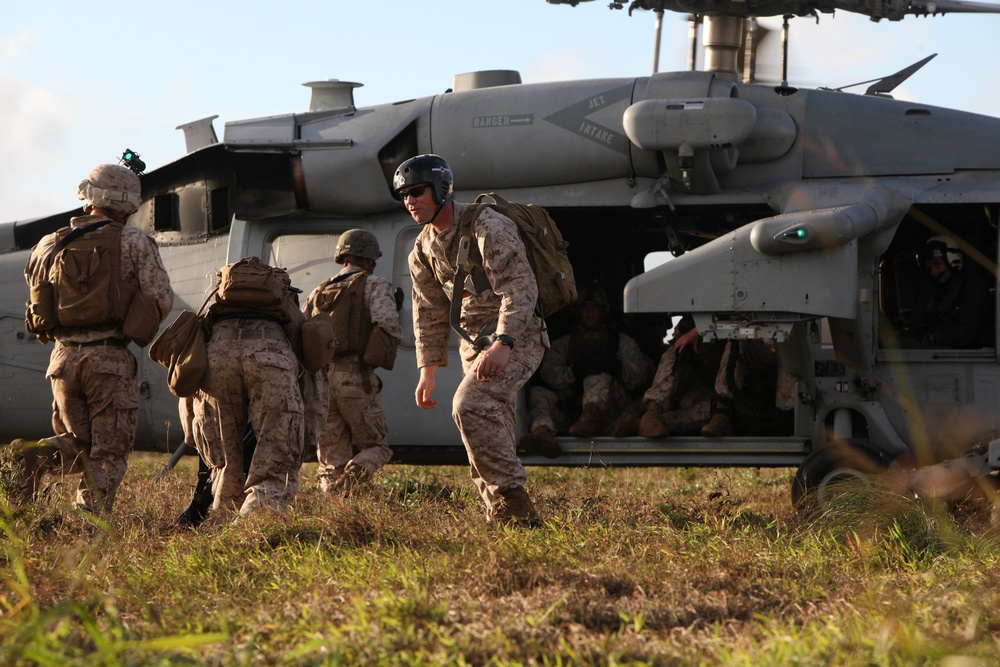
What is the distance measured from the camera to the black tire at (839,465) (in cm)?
725

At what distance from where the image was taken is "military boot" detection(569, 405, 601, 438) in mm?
8328

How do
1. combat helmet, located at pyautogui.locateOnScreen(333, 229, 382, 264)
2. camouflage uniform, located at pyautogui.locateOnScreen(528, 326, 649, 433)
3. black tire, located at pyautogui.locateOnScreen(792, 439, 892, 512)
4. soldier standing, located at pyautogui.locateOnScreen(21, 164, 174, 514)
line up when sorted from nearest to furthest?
1. soldier standing, located at pyautogui.locateOnScreen(21, 164, 174, 514)
2. black tire, located at pyautogui.locateOnScreen(792, 439, 892, 512)
3. combat helmet, located at pyautogui.locateOnScreen(333, 229, 382, 264)
4. camouflage uniform, located at pyautogui.locateOnScreen(528, 326, 649, 433)

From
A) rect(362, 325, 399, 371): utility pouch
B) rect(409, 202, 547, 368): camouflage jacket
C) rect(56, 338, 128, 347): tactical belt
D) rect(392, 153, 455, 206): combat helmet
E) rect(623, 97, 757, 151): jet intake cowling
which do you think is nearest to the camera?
rect(409, 202, 547, 368): camouflage jacket

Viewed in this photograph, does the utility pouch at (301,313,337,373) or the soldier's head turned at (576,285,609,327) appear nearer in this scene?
the utility pouch at (301,313,337,373)

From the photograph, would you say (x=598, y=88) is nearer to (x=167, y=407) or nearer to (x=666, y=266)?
(x=666, y=266)

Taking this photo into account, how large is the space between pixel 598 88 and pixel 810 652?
18.5 ft

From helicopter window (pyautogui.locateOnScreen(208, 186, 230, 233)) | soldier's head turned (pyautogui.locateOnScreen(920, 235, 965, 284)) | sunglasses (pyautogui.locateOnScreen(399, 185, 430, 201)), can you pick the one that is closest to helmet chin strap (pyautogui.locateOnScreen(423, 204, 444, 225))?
sunglasses (pyautogui.locateOnScreen(399, 185, 430, 201))

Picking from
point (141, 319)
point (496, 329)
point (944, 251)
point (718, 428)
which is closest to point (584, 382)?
point (718, 428)

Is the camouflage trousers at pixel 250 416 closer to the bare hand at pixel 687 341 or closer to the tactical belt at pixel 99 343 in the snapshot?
the tactical belt at pixel 99 343

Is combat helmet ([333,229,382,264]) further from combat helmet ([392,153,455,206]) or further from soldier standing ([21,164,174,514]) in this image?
combat helmet ([392,153,455,206])

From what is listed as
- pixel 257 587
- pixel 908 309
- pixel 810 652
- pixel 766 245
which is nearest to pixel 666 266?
pixel 766 245

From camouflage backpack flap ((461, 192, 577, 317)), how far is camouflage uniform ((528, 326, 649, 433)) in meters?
2.58

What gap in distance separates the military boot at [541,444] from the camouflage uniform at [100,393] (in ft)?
8.69

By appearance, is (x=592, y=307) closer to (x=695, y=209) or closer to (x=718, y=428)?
(x=695, y=209)
